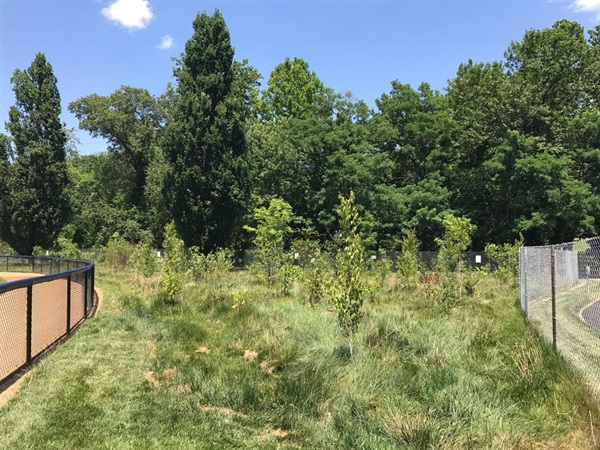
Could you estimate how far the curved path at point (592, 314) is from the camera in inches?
297

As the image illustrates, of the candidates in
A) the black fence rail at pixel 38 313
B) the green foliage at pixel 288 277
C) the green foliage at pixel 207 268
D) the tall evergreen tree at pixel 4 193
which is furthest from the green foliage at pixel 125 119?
the black fence rail at pixel 38 313

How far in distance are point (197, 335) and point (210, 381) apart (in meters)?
3.06

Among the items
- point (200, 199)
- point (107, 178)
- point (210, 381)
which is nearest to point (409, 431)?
point (210, 381)

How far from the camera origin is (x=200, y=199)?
2889 cm

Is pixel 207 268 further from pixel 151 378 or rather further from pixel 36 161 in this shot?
pixel 36 161

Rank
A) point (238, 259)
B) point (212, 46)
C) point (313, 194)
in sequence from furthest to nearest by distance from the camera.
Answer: point (313, 194), point (238, 259), point (212, 46)

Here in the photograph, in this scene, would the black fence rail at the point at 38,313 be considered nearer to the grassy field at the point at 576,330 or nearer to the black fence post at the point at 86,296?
the black fence post at the point at 86,296

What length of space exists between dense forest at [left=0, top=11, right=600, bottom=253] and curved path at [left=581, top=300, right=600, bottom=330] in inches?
840

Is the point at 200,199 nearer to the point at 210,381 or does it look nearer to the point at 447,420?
the point at 210,381

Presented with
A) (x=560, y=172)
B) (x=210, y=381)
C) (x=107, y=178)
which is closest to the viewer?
(x=210, y=381)

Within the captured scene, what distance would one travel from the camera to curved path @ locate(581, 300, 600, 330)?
297 inches

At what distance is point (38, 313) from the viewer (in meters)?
8.98

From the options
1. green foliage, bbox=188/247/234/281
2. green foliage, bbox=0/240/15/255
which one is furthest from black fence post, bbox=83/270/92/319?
green foliage, bbox=0/240/15/255

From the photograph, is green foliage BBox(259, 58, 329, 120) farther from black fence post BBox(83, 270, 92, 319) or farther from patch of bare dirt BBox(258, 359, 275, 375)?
patch of bare dirt BBox(258, 359, 275, 375)
